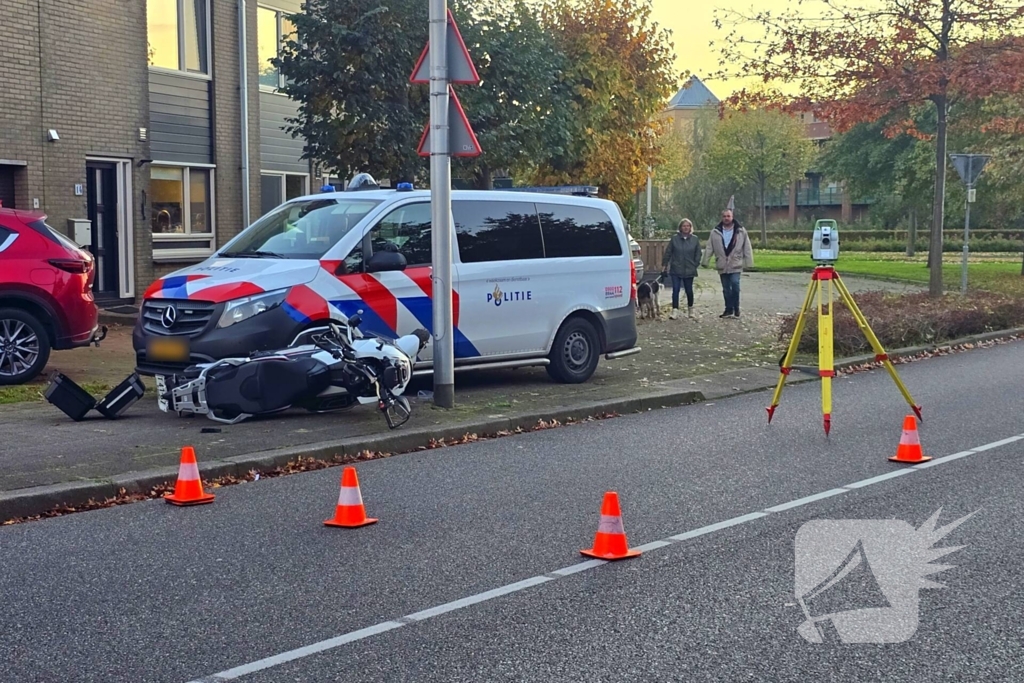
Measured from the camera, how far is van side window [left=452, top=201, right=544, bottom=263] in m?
12.6

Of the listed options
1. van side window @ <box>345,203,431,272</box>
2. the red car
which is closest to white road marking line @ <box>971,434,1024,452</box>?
van side window @ <box>345,203,431,272</box>

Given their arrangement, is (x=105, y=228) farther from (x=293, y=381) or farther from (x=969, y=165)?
(x=969, y=165)

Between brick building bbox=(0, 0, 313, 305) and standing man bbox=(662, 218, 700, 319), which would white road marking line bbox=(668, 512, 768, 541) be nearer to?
brick building bbox=(0, 0, 313, 305)

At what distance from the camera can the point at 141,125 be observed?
20219mm

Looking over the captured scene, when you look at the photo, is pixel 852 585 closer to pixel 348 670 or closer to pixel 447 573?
pixel 447 573

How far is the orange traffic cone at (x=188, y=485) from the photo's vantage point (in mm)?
7816

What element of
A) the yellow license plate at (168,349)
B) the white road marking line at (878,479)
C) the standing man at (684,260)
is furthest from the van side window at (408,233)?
the standing man at (684,260)

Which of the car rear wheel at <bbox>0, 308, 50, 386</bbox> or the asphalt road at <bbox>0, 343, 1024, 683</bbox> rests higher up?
the car rear wheel at <bbox>0, 308, 50, 386</bbox>

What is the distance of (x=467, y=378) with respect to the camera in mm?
13898

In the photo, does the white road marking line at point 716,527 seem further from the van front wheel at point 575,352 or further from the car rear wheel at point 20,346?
the car rear wheel at point 20,346

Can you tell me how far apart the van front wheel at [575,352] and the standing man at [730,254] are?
778 cm

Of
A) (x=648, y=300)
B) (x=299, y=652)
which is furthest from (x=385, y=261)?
(x=648, y=300)

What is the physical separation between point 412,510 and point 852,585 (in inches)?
109

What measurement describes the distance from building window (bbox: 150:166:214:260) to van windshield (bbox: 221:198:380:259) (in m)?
9.35
